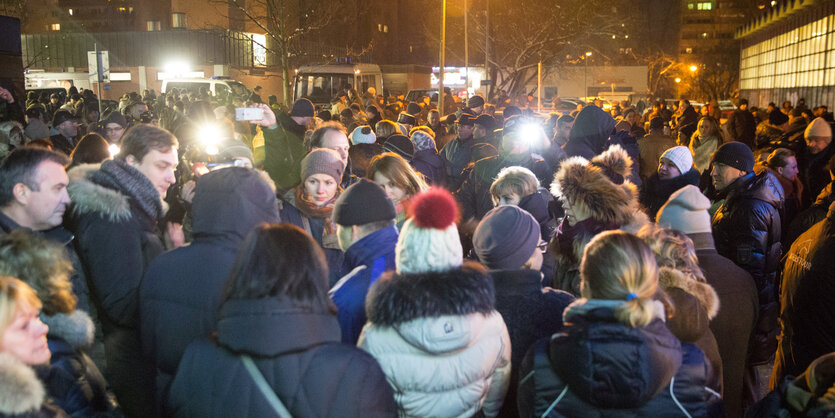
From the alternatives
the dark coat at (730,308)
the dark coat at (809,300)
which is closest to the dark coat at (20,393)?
the dark coat at (730,308)

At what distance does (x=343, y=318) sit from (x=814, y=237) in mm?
2974

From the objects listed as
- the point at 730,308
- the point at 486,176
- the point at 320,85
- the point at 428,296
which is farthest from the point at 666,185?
the point at 320,85

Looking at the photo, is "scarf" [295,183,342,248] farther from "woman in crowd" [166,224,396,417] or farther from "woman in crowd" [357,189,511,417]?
"woman in crowd" [166,224,396,417]

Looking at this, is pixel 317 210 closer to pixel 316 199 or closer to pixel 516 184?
pixel 316 199

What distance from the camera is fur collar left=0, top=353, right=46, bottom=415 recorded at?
2164mm

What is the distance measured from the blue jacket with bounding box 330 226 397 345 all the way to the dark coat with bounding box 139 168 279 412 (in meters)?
0.57

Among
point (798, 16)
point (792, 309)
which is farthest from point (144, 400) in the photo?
point (798, 16)

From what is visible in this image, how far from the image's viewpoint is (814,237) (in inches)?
166

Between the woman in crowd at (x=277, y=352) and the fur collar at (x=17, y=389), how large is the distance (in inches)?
18.1

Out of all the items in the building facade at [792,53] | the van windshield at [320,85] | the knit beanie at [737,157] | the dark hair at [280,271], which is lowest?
the dark hair at [280,271]

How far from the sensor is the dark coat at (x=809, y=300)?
398 centimetres

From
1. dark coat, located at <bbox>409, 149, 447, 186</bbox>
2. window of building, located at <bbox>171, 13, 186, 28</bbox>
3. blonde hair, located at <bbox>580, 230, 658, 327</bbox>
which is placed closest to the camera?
blonde hair, located at <bbox>580, 230, 658, 327</bbox>

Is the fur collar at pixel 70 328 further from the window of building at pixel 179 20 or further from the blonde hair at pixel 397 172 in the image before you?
the window of building at pixel 179 20

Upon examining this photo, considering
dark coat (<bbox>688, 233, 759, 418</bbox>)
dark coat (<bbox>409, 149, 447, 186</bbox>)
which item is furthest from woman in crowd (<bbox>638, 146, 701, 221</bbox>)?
dark coat (<bbox>688, 233, 759, 418</bbox>)
